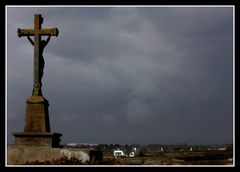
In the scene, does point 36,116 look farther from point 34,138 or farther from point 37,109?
point 34,138

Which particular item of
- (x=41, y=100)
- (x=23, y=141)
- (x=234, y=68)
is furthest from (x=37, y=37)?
(x=234, y=68)

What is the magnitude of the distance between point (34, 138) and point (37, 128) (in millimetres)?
352

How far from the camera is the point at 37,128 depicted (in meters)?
13.1

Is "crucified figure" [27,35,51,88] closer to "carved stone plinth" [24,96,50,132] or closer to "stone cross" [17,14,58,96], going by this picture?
"stone cross" [17,14,58,96]

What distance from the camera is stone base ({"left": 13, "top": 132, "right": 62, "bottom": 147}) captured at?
1273 cm

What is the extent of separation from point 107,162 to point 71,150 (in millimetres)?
937

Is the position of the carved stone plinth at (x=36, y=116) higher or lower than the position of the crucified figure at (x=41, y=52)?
lower

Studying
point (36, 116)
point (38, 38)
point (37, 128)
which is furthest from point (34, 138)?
point (38, 38)

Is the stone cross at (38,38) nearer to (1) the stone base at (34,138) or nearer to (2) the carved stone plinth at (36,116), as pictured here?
(2) the carved stone plinth at (36,116)

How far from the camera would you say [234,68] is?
30.6 feet

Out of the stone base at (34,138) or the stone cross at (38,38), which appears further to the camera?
the stone cross at (38,38)

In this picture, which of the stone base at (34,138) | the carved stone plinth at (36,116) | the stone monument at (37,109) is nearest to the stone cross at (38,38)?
the stone monument at (37,109)

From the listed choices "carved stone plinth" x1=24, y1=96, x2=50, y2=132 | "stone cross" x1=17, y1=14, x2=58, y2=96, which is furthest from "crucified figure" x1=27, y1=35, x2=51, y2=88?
"carved stone plinth" x1=24, y1=96, x2=50, y2=132

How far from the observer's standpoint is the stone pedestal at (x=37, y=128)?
12750 mm
